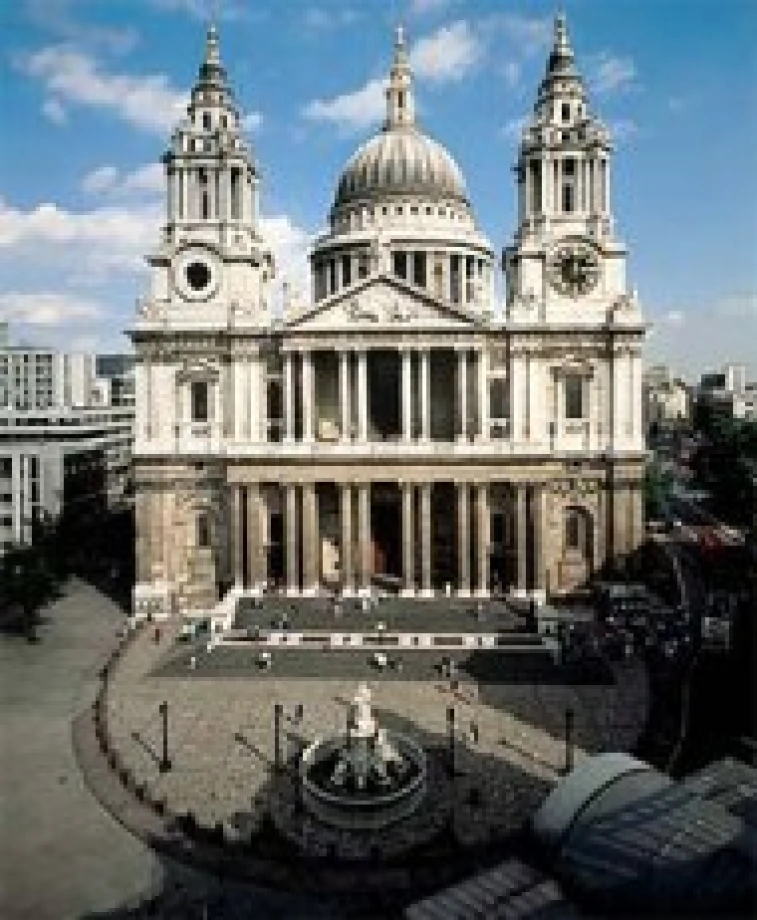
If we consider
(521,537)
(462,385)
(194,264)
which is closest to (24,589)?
(194,264)

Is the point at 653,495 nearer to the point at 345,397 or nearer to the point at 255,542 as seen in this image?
the point at 345,397

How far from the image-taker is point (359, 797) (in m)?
34.3

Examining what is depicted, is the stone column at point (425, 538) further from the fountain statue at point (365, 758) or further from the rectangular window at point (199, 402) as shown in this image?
the fountain statue at point (365, 758)

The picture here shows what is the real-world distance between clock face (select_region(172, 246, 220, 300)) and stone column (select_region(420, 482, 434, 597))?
1727 centimetres

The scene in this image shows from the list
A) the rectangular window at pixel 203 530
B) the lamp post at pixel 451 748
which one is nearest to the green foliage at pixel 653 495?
the rectangular window at pixel 203 530

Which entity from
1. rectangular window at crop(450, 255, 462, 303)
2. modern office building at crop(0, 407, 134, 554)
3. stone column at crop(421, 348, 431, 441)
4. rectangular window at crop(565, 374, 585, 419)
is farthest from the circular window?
modern office building at crop(0, 407, 134, 554)

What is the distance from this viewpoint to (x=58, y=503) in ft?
275

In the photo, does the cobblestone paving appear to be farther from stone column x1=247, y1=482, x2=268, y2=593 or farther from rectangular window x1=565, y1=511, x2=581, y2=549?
rectangular window x1=565, y1=511, x2=581, y2=549

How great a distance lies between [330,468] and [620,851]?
38.3 metres

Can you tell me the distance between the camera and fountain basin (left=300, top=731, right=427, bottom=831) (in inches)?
1332

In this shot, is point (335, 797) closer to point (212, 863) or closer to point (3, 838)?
point (212, 863)

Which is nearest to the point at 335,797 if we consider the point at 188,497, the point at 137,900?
the point at 137,900

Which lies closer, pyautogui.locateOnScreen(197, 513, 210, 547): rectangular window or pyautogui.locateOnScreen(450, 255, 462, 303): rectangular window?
pyautogui.locateOnScreen(197, 513, 210, 547): rectangular window

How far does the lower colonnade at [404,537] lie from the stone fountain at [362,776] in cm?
2398
